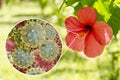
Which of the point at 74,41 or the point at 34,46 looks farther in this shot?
the point at 34,46

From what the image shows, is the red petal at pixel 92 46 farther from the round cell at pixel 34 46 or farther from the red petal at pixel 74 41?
the round cell at pixel 34 46

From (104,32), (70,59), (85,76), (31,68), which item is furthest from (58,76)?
Result: (104,32)

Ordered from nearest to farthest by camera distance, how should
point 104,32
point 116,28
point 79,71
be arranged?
point 104,32
point 116,28
point 79,71

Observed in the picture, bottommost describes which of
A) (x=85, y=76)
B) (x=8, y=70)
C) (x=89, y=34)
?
(x=85, y=76)

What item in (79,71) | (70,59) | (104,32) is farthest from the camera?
(70,59)

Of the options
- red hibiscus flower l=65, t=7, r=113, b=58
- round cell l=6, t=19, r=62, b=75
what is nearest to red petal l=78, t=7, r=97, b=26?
red hibiscus flower l=65, t=7, r=113, b=58

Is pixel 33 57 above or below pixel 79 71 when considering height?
above

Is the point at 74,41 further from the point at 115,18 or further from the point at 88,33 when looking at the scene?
the point at 115,18

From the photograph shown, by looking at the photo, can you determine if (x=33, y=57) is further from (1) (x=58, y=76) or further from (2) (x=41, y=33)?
(1) (x=58, y=76)

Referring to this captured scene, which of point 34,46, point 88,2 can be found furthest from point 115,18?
point 34,46
